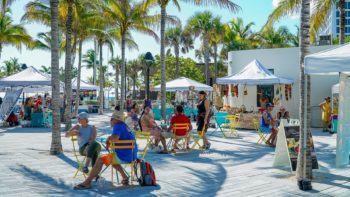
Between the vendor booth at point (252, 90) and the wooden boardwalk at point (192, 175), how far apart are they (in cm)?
625

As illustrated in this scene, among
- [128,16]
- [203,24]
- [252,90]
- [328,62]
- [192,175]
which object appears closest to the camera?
[328,62]

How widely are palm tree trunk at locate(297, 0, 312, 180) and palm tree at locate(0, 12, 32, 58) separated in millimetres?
24913

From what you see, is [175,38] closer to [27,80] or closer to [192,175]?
[27,80]

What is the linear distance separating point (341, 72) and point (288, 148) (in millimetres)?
1919

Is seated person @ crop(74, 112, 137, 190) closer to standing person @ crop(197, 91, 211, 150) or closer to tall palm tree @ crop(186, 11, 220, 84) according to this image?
standing person @ crop(197, 91, 211, 150)

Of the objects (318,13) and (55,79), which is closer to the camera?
(55,79)

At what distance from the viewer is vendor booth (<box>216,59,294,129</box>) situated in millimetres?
17078

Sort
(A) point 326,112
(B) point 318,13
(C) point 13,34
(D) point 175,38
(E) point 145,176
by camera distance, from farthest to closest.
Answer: (D) point 175,38, (C) point 13,34, (B) point 318,13, (A) point 326,112, (E) point 145,176

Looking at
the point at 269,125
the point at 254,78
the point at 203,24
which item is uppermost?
the point at 203,24

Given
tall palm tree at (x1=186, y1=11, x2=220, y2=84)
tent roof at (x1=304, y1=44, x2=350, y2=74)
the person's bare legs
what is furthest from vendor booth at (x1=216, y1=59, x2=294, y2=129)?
tall palm tree at (x1=186, y1=11, x2=220, y2=84)

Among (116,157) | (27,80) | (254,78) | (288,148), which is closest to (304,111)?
(288,148)

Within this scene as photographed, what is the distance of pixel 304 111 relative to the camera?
6.89 m

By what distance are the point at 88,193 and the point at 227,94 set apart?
48.4 feet

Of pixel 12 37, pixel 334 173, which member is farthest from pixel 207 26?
pixel 334 173
